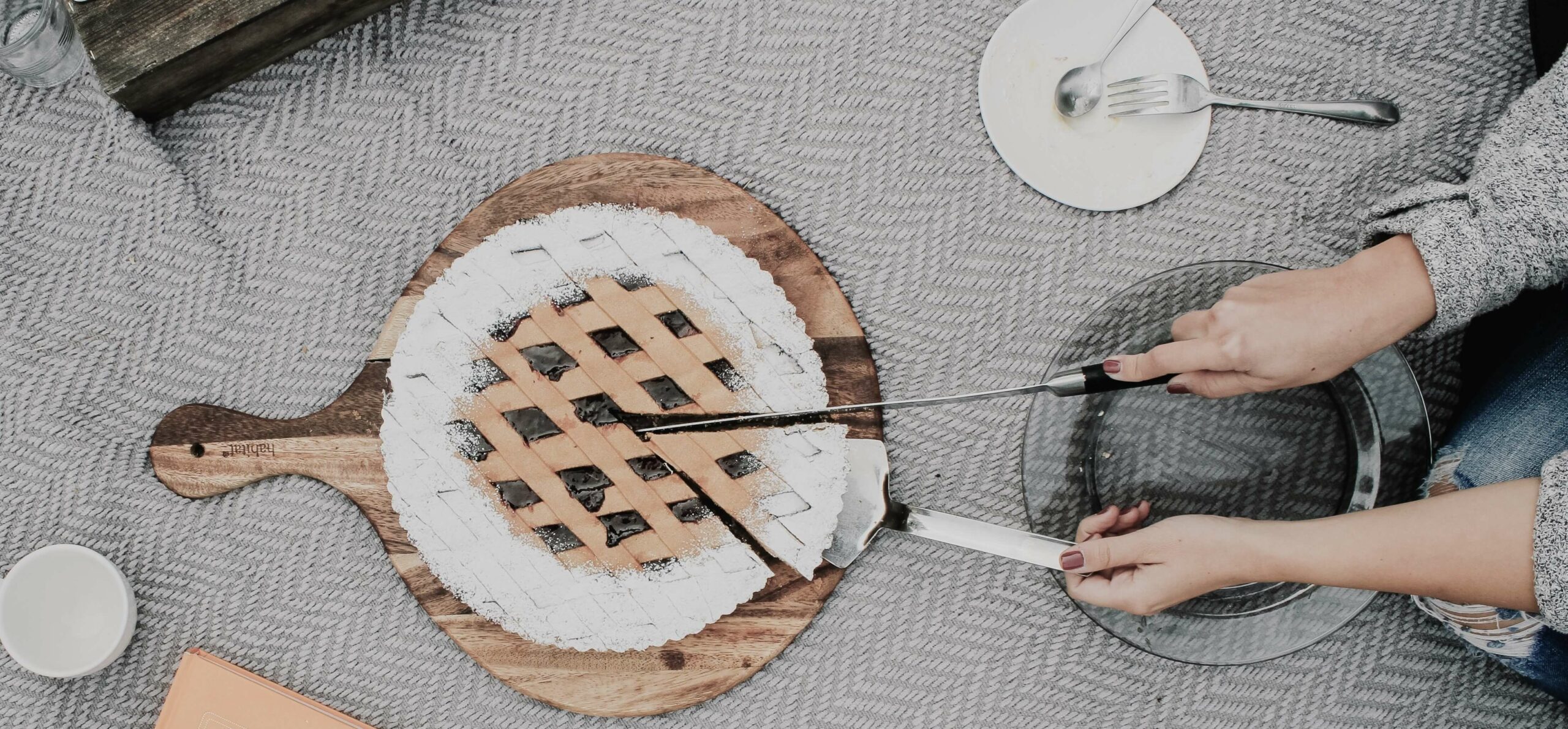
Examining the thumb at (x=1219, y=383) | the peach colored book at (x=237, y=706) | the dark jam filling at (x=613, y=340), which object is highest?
the thumb at (x=1219, y=383)

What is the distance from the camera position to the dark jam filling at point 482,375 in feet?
2.41

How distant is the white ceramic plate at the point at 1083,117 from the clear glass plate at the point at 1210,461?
0.10 meters

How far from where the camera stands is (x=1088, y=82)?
748 millimetres

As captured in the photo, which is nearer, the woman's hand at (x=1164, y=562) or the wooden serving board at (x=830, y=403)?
the woman's hand at (x=1164, y=562)

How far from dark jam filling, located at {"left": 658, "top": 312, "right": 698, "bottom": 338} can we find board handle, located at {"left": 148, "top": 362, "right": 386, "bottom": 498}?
253mm

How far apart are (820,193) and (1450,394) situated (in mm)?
589

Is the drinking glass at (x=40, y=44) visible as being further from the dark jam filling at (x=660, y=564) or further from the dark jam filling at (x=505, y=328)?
the dark jam filling at (x=660, y=564)

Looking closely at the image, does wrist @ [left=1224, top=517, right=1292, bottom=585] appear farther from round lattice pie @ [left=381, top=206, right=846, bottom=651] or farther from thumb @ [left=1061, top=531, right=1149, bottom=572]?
round lattice pie @ [left=381, top=206, right=846, bottom=651]

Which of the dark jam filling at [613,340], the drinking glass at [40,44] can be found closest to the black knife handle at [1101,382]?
the dark jam filling at [613,340]

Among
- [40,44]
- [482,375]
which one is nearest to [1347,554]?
[482,375]

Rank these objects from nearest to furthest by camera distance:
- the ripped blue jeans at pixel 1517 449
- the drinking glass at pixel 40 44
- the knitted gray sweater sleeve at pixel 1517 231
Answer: the knitted gray sweater sleeve at pixel 1517 231 < the ripped blue jeans at pixel 1517 449 < the drinking glass at pixel 40 44

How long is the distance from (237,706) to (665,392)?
0.48m

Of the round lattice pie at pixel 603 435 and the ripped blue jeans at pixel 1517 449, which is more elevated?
the ripped blue jeans at pixel 1517 449

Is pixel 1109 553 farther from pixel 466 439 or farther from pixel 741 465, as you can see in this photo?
pixel 466 439
